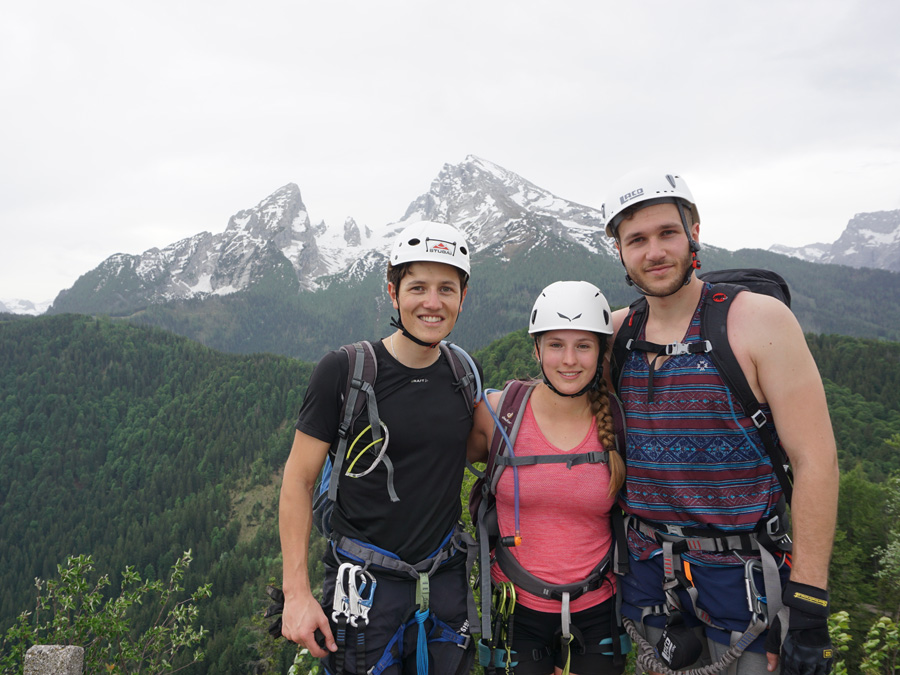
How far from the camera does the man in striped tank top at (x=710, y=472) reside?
147 inches

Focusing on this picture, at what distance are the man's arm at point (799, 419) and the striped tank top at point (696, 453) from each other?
20 centimetres

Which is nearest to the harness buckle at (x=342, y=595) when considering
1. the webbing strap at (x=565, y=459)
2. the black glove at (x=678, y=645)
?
the webbing strap at (x=565, y=459)

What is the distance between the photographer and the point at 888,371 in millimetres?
104375

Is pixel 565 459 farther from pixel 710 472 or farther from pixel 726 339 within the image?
pixel 726 339

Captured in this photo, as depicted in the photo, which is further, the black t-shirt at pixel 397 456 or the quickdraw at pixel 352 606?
the black t-shirt at pixel 397 456

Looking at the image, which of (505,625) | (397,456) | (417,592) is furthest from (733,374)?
(417,592)

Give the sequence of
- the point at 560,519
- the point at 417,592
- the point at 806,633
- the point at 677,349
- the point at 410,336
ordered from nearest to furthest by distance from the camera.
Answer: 1. the point at 806,633
2. the point at 677,349
3. the point at 417,592
4. the point at 410,336
5. the point at 560,519

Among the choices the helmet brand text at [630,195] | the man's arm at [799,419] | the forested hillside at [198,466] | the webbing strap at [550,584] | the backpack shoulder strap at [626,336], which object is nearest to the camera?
the man's arm at [799,419]

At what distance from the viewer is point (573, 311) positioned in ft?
16.1

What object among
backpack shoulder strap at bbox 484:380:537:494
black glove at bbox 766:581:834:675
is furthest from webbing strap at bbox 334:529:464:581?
black glove at bbox 766:581:834:675

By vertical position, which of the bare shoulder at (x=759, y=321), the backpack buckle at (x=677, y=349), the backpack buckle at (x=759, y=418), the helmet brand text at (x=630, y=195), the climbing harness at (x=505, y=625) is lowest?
the climbing harness at (x=505, y=625)

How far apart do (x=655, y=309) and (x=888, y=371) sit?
13667 centimetres

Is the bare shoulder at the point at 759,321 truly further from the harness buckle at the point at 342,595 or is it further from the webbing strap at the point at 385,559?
the harness buckle at the point at 342,595

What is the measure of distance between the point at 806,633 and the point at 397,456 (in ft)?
11.4
